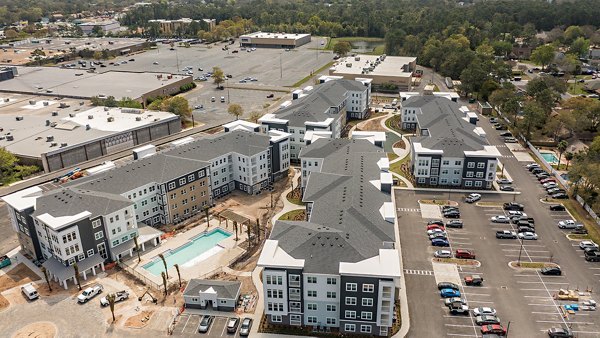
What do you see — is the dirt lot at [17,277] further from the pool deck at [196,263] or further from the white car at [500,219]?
the white car at [500,219]

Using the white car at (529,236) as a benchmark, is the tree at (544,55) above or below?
above

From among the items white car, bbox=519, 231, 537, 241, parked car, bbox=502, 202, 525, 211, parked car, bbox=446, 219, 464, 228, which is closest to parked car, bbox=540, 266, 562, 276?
white car, bbox=519, 231, 537, 241

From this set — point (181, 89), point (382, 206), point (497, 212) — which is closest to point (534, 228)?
point (497, 212)

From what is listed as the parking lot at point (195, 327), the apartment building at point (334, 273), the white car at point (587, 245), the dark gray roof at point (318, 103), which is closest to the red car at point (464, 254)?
the apartment building at point (334, 273)

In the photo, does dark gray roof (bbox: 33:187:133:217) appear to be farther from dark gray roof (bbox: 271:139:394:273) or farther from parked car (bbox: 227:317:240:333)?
dark gray roof (bbox: 271:139:394:273)

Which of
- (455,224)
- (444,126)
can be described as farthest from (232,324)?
(444,126)

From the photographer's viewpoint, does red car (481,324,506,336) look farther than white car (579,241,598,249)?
No
